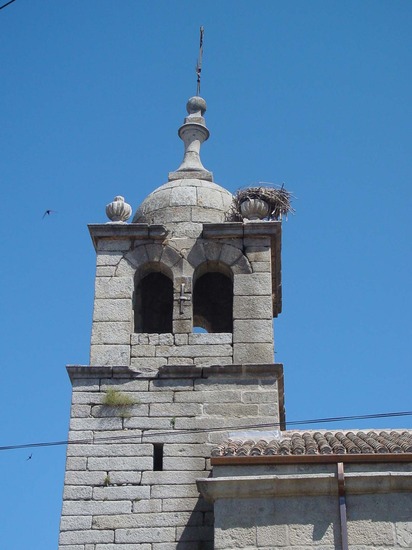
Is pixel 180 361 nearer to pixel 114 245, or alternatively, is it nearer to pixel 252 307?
pixel 252 307

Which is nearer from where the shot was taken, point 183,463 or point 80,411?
point 183,463

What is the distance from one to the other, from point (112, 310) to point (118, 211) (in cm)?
168

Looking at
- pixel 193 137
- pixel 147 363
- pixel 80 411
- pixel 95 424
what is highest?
pixel 193 137

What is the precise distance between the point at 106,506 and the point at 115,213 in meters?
4.69

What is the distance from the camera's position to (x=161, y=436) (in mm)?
15344

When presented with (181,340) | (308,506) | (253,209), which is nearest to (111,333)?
(181,340)

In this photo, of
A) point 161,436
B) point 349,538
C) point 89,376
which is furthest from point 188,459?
point 349,538

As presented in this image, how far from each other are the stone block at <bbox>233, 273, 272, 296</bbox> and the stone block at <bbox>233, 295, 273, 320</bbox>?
0.07 metres

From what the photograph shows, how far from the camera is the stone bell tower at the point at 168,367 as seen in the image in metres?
14.7

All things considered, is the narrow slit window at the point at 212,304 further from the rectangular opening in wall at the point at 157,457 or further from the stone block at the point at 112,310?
the rectangular opening in wall at the point at 157,457

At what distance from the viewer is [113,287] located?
16.8 metres

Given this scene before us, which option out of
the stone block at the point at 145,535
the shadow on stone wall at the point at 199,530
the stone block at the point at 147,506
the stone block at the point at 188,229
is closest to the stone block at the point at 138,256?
the stone block at the point at 188,229

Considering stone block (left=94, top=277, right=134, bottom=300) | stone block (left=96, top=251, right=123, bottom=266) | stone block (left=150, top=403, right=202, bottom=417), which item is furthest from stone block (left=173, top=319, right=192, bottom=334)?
stone block (left=96, top=251, right=123, bottom=266)

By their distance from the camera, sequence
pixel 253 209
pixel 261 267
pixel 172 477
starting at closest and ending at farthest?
pixel 172 477, pixel 261 267, pixel 253 209
